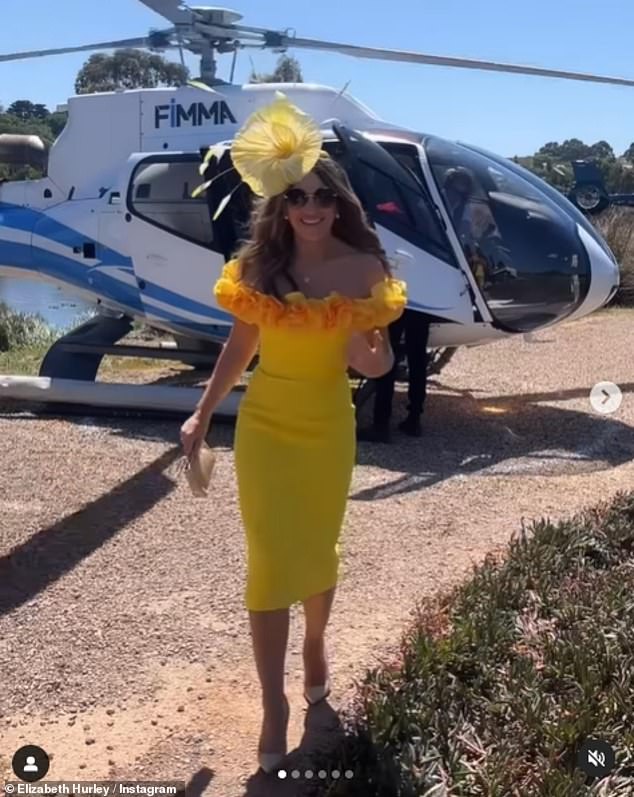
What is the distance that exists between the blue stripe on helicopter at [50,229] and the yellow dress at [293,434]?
5.46 metres

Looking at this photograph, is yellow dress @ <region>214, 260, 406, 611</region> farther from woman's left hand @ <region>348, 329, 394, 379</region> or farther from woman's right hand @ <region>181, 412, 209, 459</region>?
woman's right hand @ <region>181, 412, 209, 459</region>

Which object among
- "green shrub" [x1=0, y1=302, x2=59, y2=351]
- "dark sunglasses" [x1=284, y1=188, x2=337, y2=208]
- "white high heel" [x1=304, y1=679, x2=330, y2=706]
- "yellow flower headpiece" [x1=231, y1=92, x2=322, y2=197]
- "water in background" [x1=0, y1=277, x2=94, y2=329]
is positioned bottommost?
"water in background" [x1=0, y1=277, x2=94, y2=329]

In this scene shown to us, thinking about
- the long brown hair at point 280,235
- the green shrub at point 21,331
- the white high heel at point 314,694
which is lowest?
the green shrub at point 21,331

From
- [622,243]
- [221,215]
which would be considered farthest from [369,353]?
[622,243]

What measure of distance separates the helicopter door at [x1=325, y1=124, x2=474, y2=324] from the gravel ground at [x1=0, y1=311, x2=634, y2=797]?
3.39 feet

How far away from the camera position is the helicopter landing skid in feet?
28.2

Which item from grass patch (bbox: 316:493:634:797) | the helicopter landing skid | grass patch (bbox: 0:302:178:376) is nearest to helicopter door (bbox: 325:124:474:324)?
the helicopter landing skid

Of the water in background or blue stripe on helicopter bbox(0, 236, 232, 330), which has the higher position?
blue stripe on helicopter bbox(0, 236, 232, 330)

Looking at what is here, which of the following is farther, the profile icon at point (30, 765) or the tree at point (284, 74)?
the tree at point (284, 74)

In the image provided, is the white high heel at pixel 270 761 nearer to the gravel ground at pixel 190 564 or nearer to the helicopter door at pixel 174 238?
the gravel ground at pixel 190 564

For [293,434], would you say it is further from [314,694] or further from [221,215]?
[221,215]

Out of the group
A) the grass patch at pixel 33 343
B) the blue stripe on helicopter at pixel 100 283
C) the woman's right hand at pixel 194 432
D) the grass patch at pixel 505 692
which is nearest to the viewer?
the grass patch at pixel 505 692

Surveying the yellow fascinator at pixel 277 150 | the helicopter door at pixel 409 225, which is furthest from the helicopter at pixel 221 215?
the yellow fascinator at pixel 277 150

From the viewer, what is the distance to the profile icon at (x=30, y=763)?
125 inches
